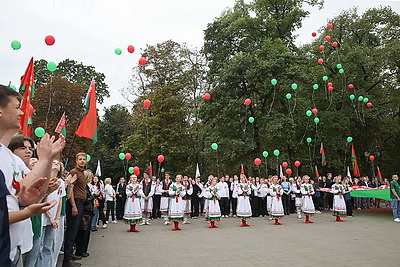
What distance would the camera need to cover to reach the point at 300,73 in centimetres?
2212

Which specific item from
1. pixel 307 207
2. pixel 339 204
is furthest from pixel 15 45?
pixel 339 204

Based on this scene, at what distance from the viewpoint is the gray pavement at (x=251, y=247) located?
22.7 ft

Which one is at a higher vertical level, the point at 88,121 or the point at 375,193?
the point at 88,121

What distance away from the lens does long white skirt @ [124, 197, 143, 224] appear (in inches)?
483

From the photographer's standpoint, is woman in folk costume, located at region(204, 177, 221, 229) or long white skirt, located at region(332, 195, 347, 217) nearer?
woman in folk costume, located at region(204, 177, 221, 229)

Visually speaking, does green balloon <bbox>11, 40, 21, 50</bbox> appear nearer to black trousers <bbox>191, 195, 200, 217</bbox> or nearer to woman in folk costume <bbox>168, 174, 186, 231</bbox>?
woman in folk costume <bbox>168, 174, 186, 231</bbox>

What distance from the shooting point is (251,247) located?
27.9 ft

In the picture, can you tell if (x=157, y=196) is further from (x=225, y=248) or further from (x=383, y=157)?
(x=383, y=157)

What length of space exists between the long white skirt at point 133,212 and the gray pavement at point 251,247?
0.54 m

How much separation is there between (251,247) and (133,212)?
5.56 metres

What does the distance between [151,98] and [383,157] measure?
2192 cm

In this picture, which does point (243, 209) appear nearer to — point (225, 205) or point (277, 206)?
point (277, 206)

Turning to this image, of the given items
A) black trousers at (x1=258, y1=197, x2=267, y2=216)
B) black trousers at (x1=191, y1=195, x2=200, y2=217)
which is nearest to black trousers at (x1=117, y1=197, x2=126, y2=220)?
black trousers at (x1=191, y1=195, x2=200, y2=217)

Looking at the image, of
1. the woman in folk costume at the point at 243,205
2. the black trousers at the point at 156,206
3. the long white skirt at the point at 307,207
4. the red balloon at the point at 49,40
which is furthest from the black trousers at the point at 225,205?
the red balloon at the point at 49,40
